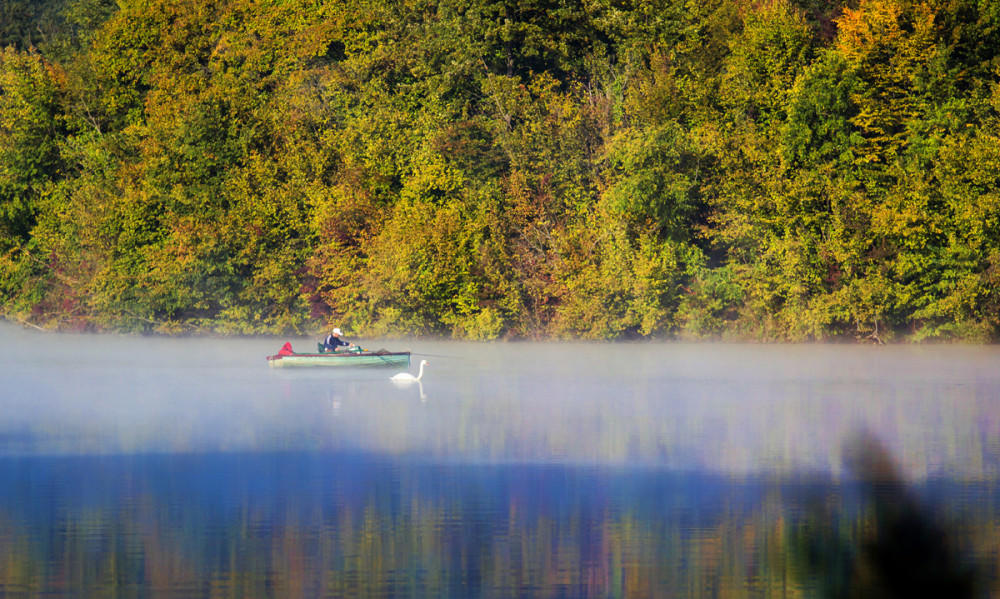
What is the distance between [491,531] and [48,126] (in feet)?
Result: 187

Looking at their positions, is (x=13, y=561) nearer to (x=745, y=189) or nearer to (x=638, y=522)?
(x=638, y=522)

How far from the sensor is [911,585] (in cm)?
1140

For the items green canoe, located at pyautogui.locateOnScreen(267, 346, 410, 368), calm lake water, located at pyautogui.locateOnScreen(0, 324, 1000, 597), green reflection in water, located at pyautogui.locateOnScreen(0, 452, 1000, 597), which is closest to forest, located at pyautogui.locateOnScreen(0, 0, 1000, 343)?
green canoe, located at pyautogui.locateOnScreen(267, 346, 410, 368)

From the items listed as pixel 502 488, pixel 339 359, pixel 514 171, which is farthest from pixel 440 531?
pixel 514 171

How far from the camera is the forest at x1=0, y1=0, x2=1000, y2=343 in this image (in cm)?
4850

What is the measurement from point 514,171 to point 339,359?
66.0ft

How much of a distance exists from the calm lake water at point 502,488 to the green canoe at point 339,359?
5293mm

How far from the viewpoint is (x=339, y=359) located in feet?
123

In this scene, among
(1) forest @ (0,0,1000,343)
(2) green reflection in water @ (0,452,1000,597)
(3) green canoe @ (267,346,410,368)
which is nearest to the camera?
(2) green reflection in water @ (0,452,1000,597)

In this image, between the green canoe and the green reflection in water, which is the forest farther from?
the green reflection in water

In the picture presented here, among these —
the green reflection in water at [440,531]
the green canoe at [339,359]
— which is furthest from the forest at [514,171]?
the green reflection in water at [440,531]

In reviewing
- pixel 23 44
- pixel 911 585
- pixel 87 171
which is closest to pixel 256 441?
pixel 911 585

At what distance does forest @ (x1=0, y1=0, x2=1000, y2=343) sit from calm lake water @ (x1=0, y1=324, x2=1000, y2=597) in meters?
17.6

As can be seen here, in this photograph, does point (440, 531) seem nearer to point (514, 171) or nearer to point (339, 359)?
point (339, 359)
